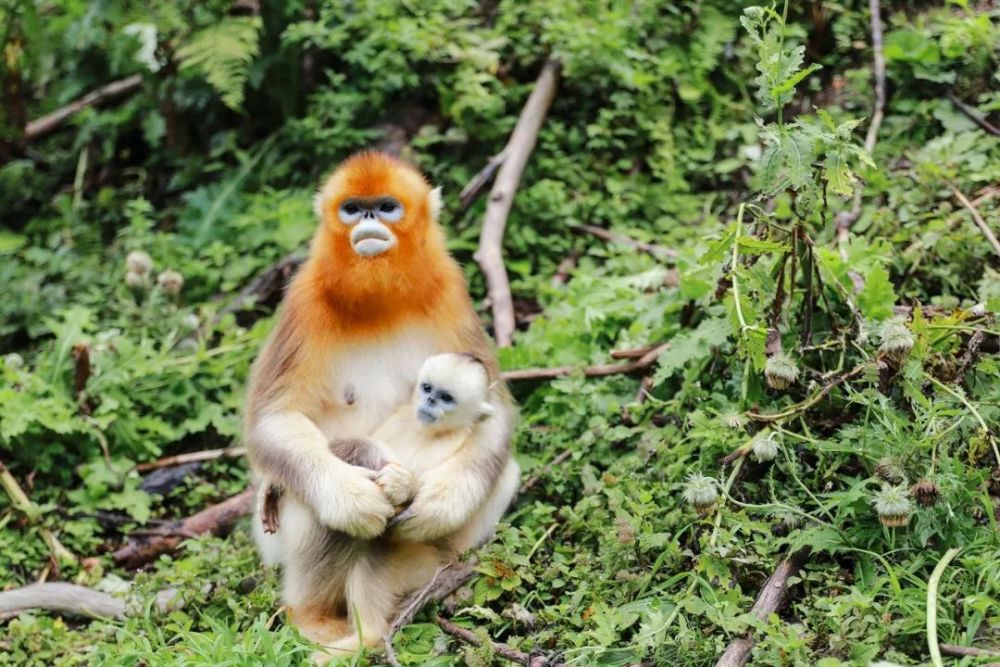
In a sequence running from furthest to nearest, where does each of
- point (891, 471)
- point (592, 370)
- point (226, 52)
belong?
point (226, 52) → point (592, 370) → point (891, 471)

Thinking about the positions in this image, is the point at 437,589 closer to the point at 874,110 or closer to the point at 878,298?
the point at 878,298

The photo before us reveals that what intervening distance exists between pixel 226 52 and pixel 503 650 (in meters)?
3.95

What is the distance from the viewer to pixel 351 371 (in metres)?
4.05

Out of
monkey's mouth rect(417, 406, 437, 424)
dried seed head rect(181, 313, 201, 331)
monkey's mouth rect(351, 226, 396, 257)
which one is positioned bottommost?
dried seed head rect(181, 313, 201, 331)

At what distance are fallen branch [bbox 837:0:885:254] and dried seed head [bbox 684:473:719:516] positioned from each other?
1530 millimetres

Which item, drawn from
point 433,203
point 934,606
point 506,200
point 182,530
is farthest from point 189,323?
point 934,606

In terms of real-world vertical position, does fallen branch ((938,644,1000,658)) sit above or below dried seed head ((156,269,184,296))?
above

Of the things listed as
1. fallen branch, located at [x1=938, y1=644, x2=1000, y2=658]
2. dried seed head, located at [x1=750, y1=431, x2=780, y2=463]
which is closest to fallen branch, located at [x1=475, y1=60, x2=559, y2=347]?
dried seed head, located at [x1=750, y1=431, x2=780, y2=463]

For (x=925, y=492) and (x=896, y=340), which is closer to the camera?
(x=925, y=492)

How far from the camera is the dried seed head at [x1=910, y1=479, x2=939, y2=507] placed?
10.3ft

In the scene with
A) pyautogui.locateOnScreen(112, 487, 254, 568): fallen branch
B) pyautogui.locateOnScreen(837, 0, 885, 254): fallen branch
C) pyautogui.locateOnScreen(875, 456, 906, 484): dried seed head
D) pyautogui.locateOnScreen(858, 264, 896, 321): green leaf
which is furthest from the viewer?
pyautogui.locateOnScreen(837, 0, 885, 254): fallen branch

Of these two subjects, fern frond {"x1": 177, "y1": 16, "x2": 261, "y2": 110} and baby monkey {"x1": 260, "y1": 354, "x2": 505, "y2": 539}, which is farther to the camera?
fern frond {"x1": 177, "y1": 16, "x2": 261, "y2": 110}

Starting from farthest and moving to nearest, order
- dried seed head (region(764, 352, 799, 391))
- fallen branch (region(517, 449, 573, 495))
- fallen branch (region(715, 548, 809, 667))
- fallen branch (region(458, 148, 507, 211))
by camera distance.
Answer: fallen branch (region(458, 148, 507, 211))
fallen branch (region(517, 449, 573, 495))
dried seed head (region(764, 352, 799, 391))
fallen branch (region(715, 548, 809, 667))

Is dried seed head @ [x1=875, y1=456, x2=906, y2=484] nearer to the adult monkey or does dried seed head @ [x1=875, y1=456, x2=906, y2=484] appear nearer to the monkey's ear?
the adult monkey
